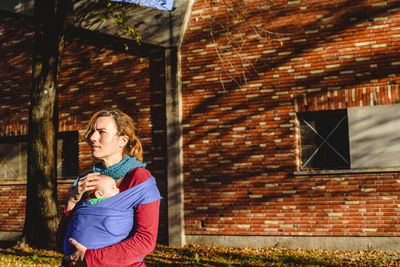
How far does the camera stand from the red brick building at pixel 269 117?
8422 mm

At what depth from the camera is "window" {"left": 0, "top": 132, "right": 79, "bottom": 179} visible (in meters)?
10.8

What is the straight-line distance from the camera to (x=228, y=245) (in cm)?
905

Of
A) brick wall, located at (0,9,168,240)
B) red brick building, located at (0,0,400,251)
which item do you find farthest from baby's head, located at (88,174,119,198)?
brick wall, located at (0,9,168,240)

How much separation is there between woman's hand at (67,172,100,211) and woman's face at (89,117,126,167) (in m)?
0.19

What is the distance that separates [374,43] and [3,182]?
10.3 m

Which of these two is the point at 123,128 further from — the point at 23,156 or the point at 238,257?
the point at 23,156

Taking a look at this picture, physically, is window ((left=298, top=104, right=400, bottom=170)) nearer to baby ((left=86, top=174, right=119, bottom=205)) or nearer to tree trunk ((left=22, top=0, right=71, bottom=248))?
A: tree trunk ((left=22, top=0, right=71, bottom=248))

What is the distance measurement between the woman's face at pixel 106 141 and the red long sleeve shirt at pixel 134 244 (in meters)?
0.24

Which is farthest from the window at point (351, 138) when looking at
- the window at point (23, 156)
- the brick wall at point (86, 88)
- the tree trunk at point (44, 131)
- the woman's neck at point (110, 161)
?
the woman's neck at point (110, 161)

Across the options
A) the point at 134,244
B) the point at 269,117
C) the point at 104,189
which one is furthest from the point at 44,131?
the point at 134,244

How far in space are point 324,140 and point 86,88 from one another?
20.5 ft

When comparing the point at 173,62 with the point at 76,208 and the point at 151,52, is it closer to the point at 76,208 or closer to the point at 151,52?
the point at 151,52

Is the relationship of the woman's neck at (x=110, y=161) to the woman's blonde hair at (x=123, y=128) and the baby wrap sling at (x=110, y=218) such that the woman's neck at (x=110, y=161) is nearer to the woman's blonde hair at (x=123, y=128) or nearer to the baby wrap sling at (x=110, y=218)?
the woman's blonde hair at (x=123, y=128)

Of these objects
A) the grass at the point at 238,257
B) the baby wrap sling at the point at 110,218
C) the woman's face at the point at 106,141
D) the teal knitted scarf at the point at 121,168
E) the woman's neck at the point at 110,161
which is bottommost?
the grass at the point at 238,257
